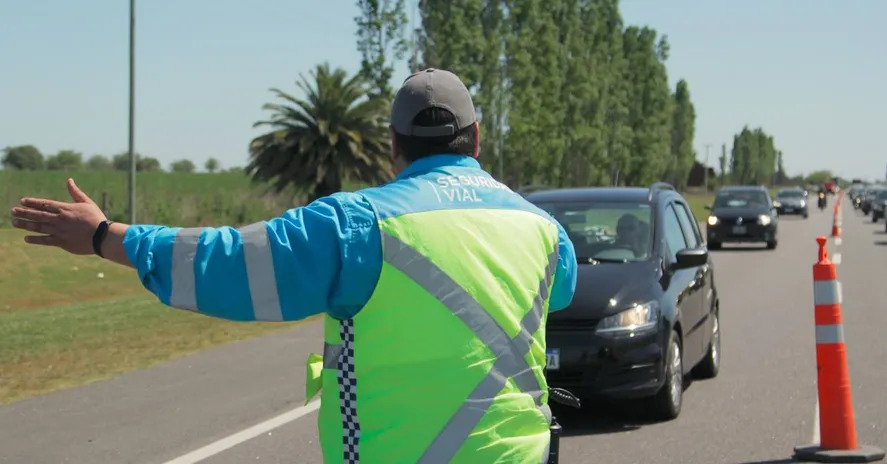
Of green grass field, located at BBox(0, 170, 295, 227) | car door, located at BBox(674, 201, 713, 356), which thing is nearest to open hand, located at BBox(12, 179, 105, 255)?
car door, located at BBox(674, 201, 713, 356)

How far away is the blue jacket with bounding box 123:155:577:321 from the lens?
2.71 meters

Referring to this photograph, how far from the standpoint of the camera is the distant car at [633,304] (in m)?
8.80

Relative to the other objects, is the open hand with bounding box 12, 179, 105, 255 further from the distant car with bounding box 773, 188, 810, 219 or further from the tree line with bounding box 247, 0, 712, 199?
the distant car with bounding box 773, 188, 810, 219

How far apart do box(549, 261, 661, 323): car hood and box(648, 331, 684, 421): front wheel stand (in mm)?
414

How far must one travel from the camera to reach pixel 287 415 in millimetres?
9219

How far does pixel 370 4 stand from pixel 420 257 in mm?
39758

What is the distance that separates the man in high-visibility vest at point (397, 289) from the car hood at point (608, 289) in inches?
230

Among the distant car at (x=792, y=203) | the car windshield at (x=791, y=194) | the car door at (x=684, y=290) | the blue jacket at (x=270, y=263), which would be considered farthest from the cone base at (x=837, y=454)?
the car windshield at (x=791, y=194)

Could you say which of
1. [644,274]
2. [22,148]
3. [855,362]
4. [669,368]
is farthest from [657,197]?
[22,148]

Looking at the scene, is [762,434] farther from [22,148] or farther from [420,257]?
[22,148]

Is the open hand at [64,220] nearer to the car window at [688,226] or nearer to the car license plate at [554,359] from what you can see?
the car license plate at [554,359]

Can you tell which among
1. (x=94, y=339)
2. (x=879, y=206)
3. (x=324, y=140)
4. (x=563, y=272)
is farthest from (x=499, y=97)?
(x=563, y=272)

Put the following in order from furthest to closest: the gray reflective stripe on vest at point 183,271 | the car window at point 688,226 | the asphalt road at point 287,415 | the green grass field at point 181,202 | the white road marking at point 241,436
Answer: the green grass field at point 181,202
the car window at point 688,226
the asphalt road at point 287,415
the white road marking at point 241,436
the gray reflective stripe on vest at point 183,271

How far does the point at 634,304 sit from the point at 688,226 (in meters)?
2.67
